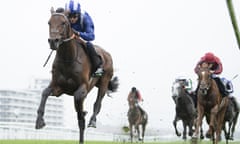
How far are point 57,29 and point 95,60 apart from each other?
5.79ft

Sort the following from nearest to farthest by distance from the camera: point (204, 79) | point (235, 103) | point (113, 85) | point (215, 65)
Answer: point (113, 85) < point (204, 79) < point (215, 65) < point (235, 103)

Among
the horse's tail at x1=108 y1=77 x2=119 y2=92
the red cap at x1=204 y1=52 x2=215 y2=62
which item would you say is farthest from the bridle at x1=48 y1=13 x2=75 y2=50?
the red cap at x1=204 y1=52 x2=215 y2=62

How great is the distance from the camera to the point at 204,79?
1434 centimetres

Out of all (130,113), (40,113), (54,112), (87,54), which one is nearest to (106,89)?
(87,54)

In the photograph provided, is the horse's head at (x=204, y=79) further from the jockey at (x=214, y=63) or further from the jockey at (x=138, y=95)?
the jockey at (x=138, y=95)

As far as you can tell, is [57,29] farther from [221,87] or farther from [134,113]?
[134,113]

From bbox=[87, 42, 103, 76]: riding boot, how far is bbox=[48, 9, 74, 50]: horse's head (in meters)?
1.07

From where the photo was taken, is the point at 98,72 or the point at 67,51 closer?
the point at 67,51

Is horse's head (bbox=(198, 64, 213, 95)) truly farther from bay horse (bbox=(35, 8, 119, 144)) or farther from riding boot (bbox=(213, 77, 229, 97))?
bay horse (bbox=(35, 8, 119, 144))

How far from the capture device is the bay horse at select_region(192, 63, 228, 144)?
1425cm

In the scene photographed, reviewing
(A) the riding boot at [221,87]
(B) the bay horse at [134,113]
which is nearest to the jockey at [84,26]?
(A) the riding boot at [221,87]

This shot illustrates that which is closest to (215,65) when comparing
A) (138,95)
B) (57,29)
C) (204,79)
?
(204,79)

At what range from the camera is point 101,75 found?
11617 millimetres

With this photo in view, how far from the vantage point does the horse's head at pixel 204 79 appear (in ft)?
46.8
